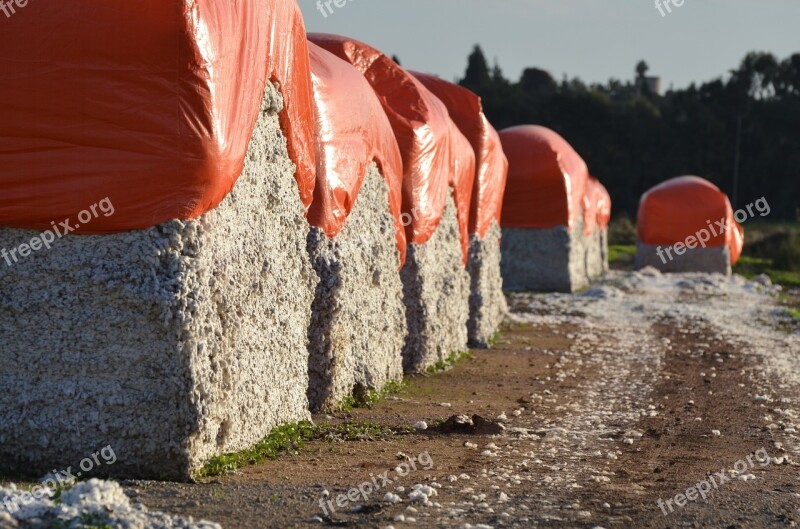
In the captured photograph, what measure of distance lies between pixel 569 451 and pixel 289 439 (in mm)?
2214

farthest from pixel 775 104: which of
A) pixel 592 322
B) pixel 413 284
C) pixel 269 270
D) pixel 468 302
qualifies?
pixel 269 270

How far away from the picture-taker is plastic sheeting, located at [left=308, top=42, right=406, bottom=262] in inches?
362

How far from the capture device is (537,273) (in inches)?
972

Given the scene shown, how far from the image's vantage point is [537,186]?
24016 millimetres

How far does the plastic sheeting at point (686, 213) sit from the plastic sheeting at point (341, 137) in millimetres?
23604

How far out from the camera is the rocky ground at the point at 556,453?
5.92 metres

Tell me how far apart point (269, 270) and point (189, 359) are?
65.0 inches

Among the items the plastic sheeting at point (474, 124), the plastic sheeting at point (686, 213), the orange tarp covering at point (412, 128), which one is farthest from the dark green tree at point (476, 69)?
the orange tarp covering at point (412, 128)
